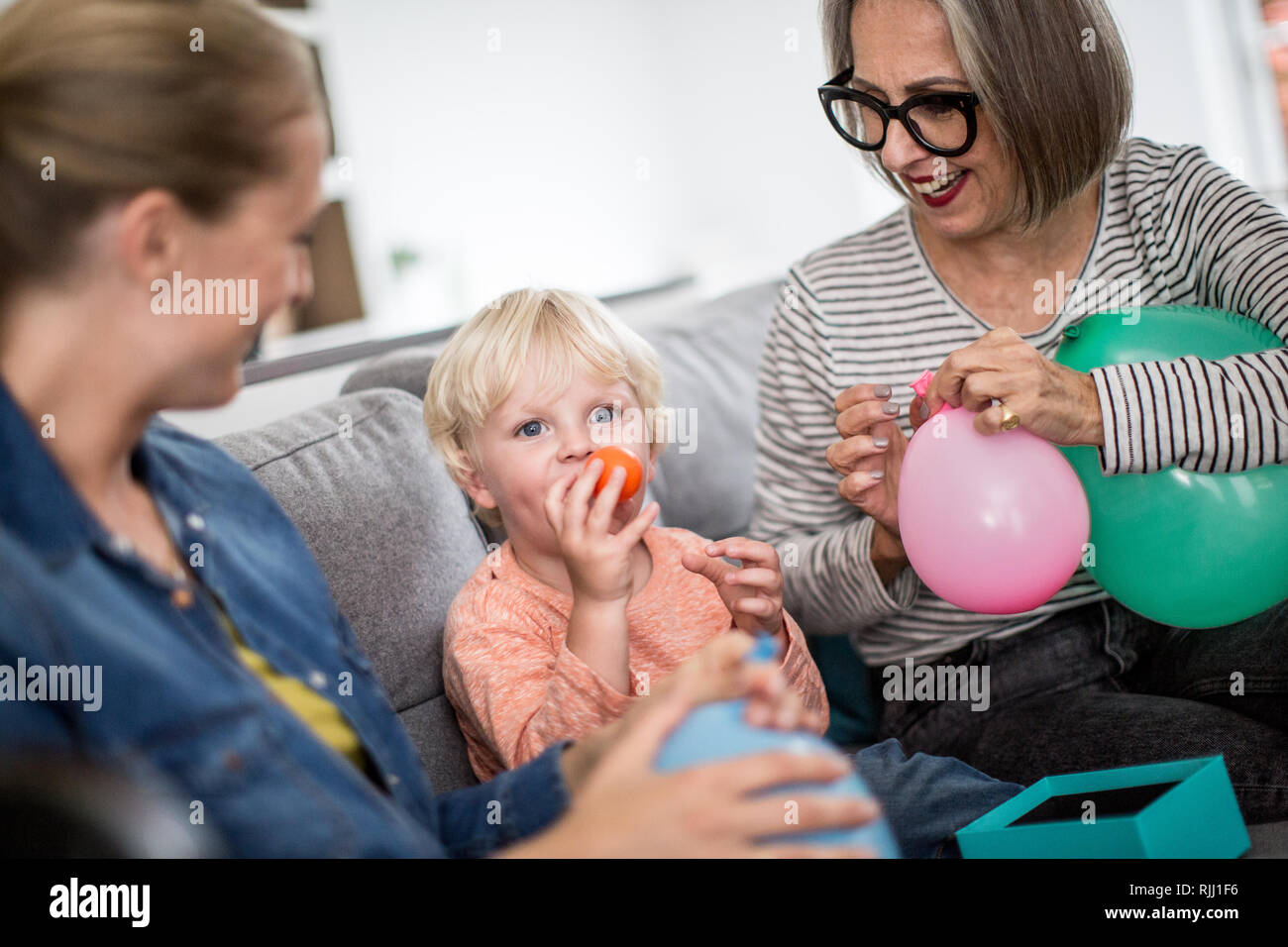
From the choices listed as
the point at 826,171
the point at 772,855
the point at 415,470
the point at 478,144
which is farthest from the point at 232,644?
the point at 826,171

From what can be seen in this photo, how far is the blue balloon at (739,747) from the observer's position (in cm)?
71

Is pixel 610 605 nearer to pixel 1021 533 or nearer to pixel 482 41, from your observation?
pixel 1021 533

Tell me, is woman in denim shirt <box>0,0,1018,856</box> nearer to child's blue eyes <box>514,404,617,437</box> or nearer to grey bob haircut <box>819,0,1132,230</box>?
child's blue eyes <box>514,404,617,437</box>

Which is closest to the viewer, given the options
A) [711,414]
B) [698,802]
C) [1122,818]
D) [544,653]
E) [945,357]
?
[698,802]

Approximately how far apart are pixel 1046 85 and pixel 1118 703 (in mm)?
755

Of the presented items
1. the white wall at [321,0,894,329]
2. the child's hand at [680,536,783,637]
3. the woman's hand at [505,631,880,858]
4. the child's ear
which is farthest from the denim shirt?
the white wall at [321,0,894,329]

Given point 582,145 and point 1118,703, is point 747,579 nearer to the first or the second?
point 1118,703

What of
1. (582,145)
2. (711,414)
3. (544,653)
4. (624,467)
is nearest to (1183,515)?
(624,467)

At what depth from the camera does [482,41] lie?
353 cm

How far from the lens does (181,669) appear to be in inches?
27.0

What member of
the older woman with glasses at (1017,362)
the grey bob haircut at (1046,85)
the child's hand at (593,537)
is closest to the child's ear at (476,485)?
the child's hand at (593,537)

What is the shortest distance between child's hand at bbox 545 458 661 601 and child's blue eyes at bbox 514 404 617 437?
6.0 inches

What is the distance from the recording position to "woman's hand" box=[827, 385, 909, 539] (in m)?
1.33
